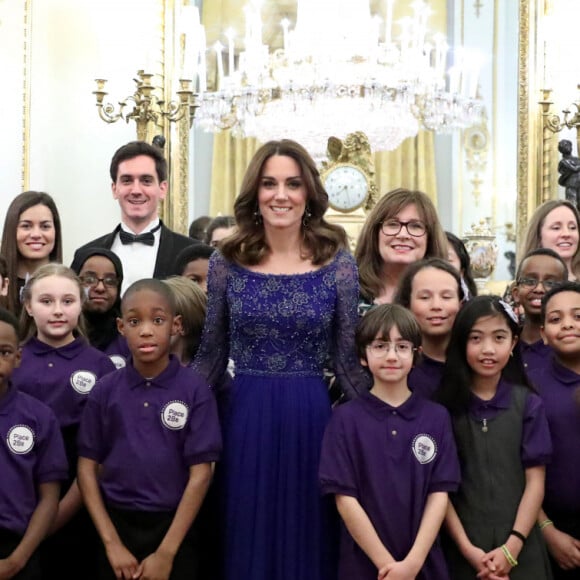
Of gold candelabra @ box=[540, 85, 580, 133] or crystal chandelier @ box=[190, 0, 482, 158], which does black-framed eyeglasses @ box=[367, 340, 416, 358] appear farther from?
crystal chandelier @ box=[190, 0, 482, 158]

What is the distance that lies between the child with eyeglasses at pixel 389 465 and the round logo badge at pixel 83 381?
74 centimetres

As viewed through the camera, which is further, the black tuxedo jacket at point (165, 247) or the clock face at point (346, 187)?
the clock face at point (346, 187)

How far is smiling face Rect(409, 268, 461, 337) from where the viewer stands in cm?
290

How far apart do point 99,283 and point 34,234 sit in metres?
0.34

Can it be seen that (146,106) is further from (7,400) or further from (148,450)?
(148,450)

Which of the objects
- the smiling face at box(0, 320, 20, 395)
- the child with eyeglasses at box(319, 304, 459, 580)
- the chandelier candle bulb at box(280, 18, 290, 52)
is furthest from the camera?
the chandelier candle bulb at box(280, 18, 290, 52)

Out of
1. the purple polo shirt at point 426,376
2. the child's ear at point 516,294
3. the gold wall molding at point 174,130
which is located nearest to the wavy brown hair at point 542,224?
the child's ear at point 516,294

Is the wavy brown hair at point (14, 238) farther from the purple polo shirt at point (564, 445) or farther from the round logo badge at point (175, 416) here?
the purple polo shirt at point (564, 445)

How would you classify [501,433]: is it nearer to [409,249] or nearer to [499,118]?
[409,249]

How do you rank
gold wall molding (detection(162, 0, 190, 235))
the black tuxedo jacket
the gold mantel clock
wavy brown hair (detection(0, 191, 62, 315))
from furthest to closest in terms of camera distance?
the gold mantel clock
gold wall molding (detection(162, 0, 190, 235))
the black tuxedo jacket
wavy brown hair (detection(0, 191, 62, 315))

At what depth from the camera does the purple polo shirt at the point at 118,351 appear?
314 cm

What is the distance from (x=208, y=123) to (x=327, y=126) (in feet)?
2.73

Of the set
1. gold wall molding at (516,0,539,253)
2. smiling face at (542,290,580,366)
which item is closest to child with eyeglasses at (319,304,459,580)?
smiling face at (542,290,580,366)

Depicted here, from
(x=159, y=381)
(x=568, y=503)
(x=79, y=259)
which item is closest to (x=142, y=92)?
(x=79, y=259)
